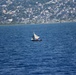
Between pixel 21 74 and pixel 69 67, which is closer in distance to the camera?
pixel 21 74

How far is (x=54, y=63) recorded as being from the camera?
290 ft

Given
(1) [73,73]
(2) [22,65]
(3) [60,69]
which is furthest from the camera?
(2) [22,65]

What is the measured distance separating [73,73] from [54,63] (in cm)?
Result: 1430

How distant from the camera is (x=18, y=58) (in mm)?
100062

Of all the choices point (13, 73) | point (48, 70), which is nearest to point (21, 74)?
point (13, 73)

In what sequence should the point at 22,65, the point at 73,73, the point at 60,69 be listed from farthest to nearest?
the point at 22,65
the point at 60,69
the point at 73,73

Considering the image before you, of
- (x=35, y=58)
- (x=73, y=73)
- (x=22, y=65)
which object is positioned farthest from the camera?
(x=35, y=58)

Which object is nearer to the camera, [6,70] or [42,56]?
[6,70]

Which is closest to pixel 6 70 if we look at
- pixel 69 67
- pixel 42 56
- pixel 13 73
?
pixel 13 73

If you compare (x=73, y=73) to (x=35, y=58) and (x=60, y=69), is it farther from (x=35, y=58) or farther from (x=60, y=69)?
Answer: (x=35, y=58)

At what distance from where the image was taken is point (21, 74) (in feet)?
245

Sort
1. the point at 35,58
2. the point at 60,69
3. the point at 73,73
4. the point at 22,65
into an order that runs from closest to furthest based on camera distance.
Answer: the point at 73,73 → the point at 60,69 → the point at 22,65 → the point at 35,58

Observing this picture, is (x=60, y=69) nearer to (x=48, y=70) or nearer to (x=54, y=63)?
(x=48, y=70)

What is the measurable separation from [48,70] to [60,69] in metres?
2.88
